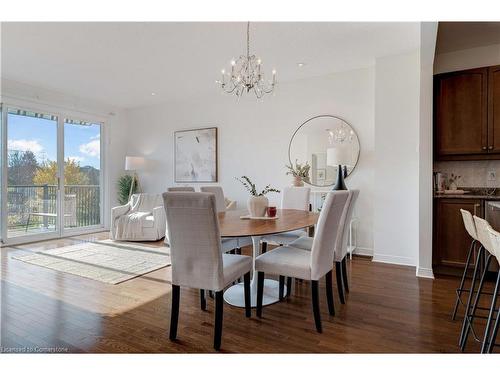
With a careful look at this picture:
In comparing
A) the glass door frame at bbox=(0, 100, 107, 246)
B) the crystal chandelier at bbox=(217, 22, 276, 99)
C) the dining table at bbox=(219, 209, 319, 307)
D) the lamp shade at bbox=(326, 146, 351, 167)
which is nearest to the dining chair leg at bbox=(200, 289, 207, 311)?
the dining table at bbox=(219, 209, 319, 307)

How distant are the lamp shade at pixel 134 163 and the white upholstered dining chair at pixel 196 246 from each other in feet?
14.7

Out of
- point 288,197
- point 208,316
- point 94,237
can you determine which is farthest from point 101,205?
point 208,316

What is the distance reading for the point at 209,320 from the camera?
2.29m

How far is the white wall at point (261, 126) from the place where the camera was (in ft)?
13.9

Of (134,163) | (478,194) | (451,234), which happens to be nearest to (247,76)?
(451,234)

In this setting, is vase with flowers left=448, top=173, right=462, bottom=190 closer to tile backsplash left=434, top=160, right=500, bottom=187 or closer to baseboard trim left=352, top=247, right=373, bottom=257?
tile backsplash left=434, top=160, right=500, bottom=187

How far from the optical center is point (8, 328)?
2.17 meters

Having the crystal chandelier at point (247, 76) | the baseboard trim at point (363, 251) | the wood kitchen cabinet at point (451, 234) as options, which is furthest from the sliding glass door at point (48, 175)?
the wood kitchen cabinet at point (451, 234)

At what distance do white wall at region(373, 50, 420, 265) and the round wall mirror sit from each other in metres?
0.44

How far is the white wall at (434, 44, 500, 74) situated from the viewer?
3.51 m

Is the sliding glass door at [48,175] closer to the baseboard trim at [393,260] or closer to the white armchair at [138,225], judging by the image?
the white armchair at [138,225]

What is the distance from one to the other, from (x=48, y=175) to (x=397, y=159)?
5.63 m
